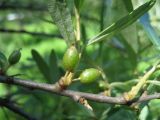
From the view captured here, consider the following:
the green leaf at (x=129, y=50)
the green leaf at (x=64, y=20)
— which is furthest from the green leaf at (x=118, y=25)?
the green leaf at (x=129, y=50)

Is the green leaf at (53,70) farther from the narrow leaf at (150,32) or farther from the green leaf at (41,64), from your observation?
the narrow leaf at (150,32)

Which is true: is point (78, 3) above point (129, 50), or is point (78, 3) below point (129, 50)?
above

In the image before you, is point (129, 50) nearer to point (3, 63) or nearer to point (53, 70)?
point (53, 70)

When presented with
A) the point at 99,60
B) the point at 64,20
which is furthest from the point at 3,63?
the point at 99,60

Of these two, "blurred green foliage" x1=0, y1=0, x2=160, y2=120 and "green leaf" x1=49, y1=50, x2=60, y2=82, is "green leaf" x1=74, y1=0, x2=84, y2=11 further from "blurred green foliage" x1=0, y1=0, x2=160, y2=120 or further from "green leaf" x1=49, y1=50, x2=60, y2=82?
"green leaf" x1=49, y1=50, x2=60, y2=82

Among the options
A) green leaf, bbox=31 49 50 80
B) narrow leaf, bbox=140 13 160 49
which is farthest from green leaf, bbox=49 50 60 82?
narrow leaf, bbox=140 13 160 49

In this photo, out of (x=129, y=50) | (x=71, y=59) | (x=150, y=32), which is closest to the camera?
(x=71, y=59)
